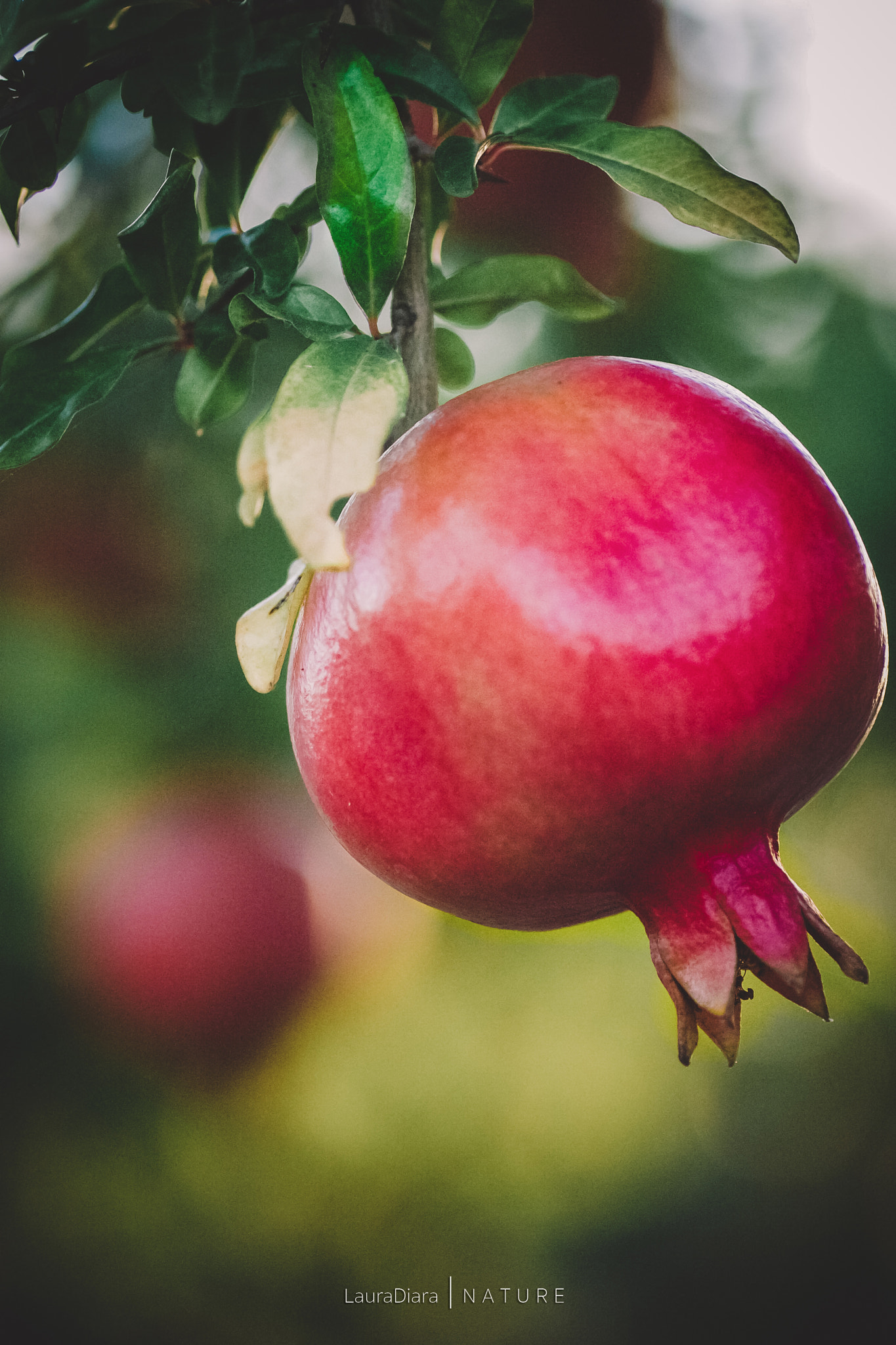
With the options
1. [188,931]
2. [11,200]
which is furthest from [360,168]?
[188,931]

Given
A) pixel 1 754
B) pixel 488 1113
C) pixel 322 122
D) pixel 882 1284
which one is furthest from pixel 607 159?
pixel 882 1284

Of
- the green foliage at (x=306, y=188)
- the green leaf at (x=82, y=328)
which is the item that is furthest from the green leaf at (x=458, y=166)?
the green leaf at (x=82, y=328)

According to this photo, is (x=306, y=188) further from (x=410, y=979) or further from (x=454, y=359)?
(x=410, y=979)

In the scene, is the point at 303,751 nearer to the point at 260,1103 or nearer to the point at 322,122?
the point at 322,122

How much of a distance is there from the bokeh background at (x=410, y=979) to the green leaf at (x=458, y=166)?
95 centimetres

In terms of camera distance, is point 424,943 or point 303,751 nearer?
point 303,751

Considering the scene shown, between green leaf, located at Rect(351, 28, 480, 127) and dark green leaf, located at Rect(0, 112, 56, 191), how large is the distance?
0.20 m

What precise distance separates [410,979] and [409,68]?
1.49 metres

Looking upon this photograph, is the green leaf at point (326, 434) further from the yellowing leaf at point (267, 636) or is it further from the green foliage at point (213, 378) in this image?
the green foliage at point (213, 378)

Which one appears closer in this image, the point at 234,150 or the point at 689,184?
the point at 689,184

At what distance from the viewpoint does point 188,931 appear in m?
1.44

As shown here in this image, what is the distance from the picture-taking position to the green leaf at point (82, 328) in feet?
1.83

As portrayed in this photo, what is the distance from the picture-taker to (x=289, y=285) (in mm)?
449

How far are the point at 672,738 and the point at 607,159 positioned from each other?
11.5 inches
